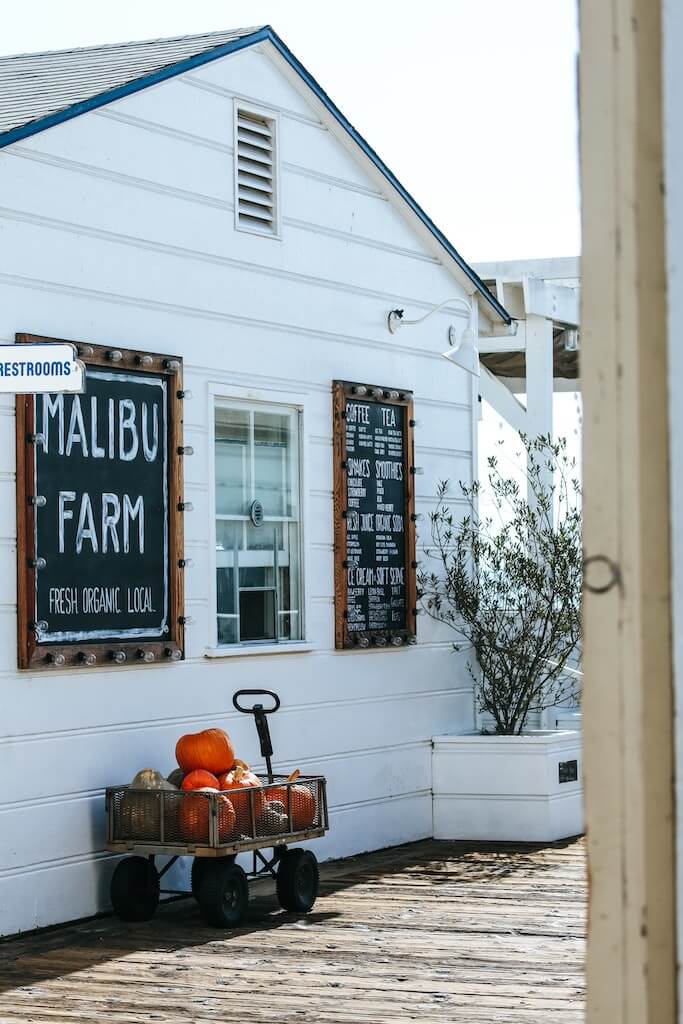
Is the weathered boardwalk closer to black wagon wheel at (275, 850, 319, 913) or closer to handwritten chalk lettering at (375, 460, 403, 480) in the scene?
black wagon wheel at (275, 850, 319, 913)

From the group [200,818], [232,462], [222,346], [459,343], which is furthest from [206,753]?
Result: [459,343]

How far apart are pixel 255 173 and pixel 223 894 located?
4040mm

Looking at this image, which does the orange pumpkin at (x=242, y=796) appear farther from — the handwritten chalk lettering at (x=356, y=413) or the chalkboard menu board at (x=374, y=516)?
the handwritten chalk lettering at (x=356, y=413)

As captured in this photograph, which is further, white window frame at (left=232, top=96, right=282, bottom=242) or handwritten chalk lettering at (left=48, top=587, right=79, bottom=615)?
white window frame at (left=232, top=96, right=282, bottom=242)

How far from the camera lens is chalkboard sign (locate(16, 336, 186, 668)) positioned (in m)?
7.28

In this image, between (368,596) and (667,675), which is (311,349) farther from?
(667,675)

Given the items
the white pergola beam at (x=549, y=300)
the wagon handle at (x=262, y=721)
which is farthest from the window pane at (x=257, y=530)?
the white pergola beam at (x=549, y=300)

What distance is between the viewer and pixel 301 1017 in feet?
18.7

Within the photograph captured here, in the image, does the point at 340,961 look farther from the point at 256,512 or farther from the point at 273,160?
the point at 273,160

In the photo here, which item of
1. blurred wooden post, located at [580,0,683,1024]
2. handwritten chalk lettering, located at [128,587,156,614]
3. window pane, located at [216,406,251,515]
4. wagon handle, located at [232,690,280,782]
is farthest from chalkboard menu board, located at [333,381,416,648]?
blurred wooden post, located at [580,0,683,1024]

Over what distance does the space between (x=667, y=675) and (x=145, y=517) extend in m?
6.52

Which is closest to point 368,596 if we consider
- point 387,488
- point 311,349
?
point 387,488

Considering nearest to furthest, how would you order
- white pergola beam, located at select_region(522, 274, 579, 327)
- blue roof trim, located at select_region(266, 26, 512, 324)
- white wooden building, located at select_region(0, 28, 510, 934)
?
white wooden building, located at select_region(0, 28, 510, 934) < blue roof trim, located at select_region(266, 26, 512, 324) < white pergola beam, located at select_region(522, 274, 579, 327)

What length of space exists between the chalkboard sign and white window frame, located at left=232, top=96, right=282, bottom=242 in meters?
1.19
